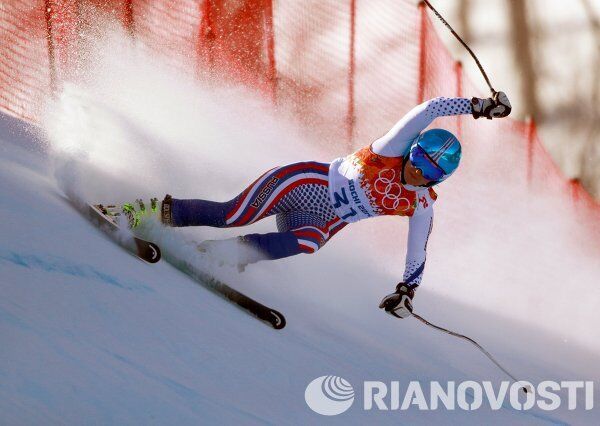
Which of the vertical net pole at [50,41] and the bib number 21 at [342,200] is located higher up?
the vertical net pole at [50,41]

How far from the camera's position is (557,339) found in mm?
5191

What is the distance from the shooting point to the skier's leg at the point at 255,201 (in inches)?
127

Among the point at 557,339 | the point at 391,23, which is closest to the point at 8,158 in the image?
the point at 391,23

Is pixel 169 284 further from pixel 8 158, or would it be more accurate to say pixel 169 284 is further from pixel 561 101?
pixel 561 101

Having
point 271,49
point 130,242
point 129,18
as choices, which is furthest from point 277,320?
point 129,18

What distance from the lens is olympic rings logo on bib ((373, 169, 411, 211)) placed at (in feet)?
10.2

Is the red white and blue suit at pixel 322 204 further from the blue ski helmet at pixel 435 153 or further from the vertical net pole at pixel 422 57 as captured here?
the vertical net pole at pixel 422 57

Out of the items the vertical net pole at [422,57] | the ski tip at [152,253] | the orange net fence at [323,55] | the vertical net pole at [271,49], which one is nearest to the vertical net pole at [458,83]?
the orange net fence at [323,55]

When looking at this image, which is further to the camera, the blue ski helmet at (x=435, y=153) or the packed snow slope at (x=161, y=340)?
the blue ski helmet at (x=435, y=153)

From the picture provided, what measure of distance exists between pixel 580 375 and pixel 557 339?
0.50 metres

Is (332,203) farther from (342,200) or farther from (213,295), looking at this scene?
(213,295)

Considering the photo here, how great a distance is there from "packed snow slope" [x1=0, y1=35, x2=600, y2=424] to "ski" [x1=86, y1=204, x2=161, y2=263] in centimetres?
4

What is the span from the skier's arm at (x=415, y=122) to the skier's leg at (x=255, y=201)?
28cm

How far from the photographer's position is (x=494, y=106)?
2.82m
